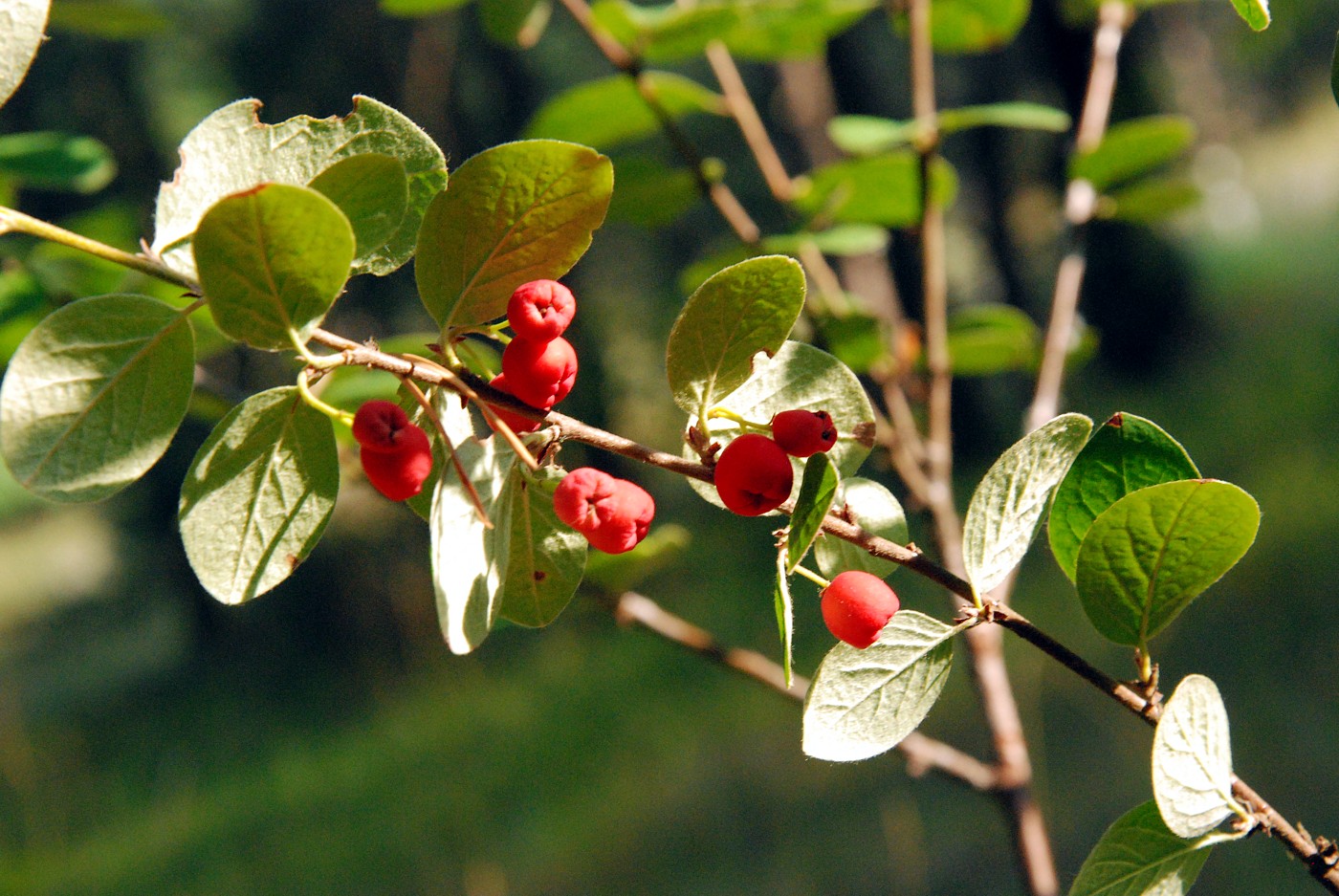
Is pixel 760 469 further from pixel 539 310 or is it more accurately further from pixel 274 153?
pixel 274 153

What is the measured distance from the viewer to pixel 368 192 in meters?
0.34

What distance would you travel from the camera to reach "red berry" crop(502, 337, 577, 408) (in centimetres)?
35

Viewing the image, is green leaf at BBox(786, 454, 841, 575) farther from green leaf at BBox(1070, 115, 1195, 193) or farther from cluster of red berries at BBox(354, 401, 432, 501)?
green leaf at BBox(1070, 115, 1195, 193)

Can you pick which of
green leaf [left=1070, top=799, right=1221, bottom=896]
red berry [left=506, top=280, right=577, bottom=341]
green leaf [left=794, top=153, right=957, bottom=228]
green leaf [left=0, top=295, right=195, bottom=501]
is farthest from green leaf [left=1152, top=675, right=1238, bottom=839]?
green leaf [left=794, top=153, right=957, bottom=228]

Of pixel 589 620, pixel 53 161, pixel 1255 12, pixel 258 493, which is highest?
pixel 1255 12

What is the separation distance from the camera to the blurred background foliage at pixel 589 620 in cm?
248

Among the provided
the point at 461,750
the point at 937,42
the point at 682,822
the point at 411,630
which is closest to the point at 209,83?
the point at 411,630

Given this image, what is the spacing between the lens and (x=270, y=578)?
1.13 ft

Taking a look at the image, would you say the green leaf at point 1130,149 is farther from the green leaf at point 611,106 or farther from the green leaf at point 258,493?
the green leaf at point 258,493

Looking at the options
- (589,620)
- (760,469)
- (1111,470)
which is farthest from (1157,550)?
(589,620)

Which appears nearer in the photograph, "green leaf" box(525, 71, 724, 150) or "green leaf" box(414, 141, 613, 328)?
"green leaf" box(414, 141, 613, 328)

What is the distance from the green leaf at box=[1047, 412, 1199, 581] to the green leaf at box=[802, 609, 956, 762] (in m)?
0.08

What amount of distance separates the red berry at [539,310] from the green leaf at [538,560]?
0.07 metres

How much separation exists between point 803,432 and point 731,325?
44 mm
